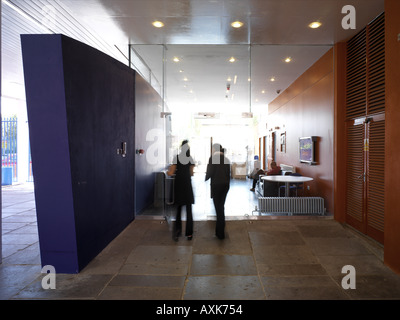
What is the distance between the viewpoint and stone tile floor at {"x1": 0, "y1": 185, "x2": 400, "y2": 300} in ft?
9.70

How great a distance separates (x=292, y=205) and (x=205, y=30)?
162 inches

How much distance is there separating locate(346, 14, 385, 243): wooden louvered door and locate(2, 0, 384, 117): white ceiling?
0.41m

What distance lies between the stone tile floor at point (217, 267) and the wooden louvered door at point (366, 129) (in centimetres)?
46

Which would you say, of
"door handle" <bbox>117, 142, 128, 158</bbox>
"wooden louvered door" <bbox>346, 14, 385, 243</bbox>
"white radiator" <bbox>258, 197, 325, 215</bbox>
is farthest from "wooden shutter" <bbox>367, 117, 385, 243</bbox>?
"door handle" <bbox>117, 142, 128, 158</bbox>

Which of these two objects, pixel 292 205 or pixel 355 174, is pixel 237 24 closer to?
pixel 355 174

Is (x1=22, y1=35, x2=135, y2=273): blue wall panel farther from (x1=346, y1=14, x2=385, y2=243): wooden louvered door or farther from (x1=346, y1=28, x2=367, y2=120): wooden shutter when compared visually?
(x1=346, y1=28, x2=367, y2=120): wooden shutter

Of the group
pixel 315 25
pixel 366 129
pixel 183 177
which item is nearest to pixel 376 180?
pixel 366 129

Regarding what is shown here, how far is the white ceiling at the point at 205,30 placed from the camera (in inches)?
176

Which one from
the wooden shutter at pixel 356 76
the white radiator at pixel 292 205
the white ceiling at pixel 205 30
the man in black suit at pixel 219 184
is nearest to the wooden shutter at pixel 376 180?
the wooden shutter at pixel 356 76

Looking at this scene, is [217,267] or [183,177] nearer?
[217,267]

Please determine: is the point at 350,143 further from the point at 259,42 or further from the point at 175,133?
the point at 175,133

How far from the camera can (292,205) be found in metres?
6.23
